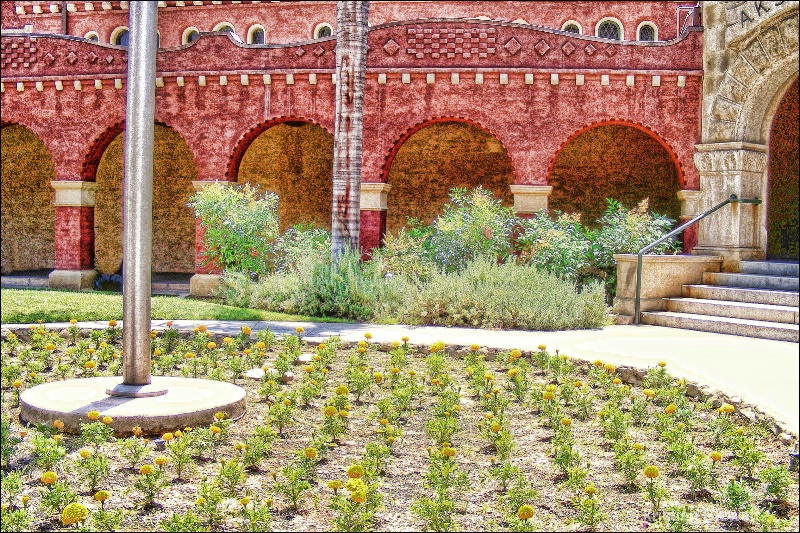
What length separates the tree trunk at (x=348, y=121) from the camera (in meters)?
13.8

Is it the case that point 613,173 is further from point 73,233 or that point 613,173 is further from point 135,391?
point 135,391

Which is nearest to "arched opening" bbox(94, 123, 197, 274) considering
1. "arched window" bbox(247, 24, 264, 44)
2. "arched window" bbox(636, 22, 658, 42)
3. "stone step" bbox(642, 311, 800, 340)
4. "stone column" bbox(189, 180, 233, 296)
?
"arched window" bbox(247, 24, 264, 44)

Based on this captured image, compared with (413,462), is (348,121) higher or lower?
higher

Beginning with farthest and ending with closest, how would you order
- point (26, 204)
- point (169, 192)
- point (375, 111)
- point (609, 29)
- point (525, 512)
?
point (26, 204) < point (169, 192) < point (609, 29) < point (375, 111) < point (525, 512)

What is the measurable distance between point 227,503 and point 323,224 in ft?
57.9

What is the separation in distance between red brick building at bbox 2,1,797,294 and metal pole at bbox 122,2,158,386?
999cm

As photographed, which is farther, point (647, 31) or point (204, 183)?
point (647, 31)

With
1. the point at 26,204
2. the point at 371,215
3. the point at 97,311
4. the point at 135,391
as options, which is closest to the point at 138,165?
the point at 135,391

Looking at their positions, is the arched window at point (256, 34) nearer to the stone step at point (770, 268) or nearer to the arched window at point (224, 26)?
the arched window at point (224, 26)

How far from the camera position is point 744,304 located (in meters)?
11.1

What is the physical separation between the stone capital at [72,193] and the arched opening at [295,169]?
14.1ft

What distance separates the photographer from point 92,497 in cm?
429

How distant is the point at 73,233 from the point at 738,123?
13.8 meters

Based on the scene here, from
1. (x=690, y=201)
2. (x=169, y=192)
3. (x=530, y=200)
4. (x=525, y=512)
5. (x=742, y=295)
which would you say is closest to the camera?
(x=525, y=512)
